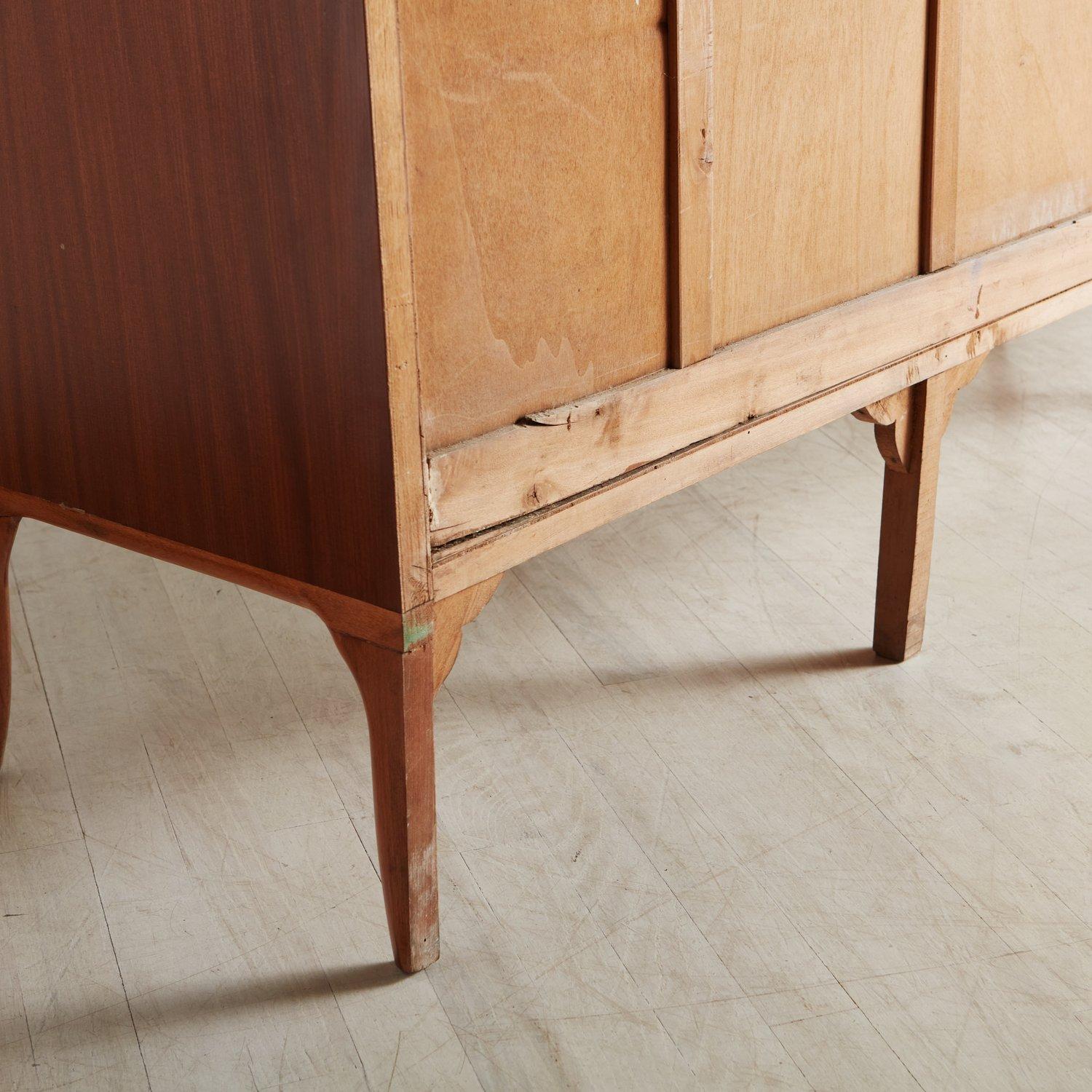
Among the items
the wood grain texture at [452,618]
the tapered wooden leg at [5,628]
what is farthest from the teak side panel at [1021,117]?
the tapered wooden leg at [5,628]

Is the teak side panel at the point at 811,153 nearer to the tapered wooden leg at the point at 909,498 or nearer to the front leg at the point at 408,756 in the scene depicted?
the tapered wooden leg at the point at 909,498

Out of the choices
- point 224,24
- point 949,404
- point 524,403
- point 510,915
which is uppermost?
point 224,24

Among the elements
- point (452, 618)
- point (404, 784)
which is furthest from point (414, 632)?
point (404, 784)

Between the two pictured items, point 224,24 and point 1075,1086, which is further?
point 1075,1086

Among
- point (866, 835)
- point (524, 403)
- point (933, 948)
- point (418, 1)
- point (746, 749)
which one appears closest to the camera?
point (418, 1)

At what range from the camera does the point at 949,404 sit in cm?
165

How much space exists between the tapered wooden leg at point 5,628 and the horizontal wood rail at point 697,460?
0.55 meters

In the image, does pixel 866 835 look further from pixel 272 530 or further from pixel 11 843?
pixel 11 843

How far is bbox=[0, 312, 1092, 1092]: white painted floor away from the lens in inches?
47.1

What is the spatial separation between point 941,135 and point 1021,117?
0.17 meters

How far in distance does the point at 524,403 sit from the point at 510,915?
0.53 meters

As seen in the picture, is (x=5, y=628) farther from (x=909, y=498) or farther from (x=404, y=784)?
(x=909, y=498)

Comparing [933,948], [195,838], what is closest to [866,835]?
[933,948]

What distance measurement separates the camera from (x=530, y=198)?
1.07 metres
